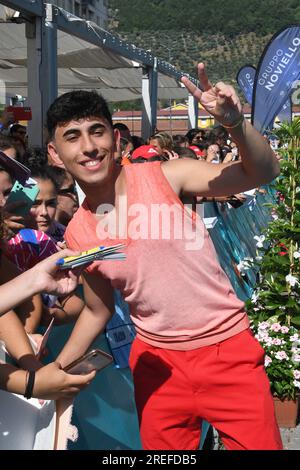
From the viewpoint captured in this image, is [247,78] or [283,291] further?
[247,78]

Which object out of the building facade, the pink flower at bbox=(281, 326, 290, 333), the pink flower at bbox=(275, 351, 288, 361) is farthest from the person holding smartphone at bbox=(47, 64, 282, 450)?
the building facade

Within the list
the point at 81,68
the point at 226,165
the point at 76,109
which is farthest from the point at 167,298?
the point at 81,68

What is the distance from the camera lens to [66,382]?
7.66 feet

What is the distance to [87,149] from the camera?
2711 mm

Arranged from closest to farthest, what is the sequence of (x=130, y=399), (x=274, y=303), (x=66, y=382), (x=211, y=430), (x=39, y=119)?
(x=66, y=382), (x=130, y=399), (x=211, y=430), (x=274, y=303), (x=39, y=119)

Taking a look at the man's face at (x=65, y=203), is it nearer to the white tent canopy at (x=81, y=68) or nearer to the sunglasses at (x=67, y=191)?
the sunglasses at (x=67, y=191)

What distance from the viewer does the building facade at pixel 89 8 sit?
67588 mm

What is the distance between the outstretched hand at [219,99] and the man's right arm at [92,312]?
34.8 inches

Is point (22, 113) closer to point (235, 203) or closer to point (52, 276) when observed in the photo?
point (235, 203)

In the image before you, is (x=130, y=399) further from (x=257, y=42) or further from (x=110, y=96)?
(x=257, y=42)

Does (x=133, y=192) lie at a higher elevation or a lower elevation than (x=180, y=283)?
higher

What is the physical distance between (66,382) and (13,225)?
1102 mm

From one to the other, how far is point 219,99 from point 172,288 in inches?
→ 28.9
